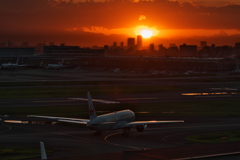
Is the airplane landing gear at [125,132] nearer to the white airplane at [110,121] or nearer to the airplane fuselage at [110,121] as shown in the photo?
the white airplane at [110,121]

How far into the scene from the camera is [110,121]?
65.2 meters

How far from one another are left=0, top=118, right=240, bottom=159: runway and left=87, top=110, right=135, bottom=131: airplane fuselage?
1779mm

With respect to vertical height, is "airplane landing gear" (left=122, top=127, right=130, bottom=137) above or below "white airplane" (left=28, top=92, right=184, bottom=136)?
below

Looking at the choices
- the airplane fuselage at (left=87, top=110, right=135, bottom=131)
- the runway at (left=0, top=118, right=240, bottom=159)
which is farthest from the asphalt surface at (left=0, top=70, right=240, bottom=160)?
the airplane fuselage at (left=87, top=110, right=135, bottom=131)

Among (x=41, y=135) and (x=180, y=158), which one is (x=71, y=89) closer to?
(x=41, y=135)

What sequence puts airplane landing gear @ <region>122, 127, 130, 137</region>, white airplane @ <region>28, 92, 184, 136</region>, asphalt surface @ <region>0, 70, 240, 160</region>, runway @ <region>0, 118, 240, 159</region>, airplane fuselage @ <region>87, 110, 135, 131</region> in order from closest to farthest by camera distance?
1. asphalt surface @ <region>0, 70, 240, 160</region>
2. runway @ <region>0, 118, 240, 159</region>
3. airplane fuselage @ <region>87, 110, 135, 131</region>
4. white airplane @ <region>28, 92, 184, 136</region>
5. airplane landing gear @ <region>122, 127, 130, 137</region>

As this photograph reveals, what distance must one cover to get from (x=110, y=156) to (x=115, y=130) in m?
28.4

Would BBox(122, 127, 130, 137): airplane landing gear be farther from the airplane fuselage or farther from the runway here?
the airplane fuselage

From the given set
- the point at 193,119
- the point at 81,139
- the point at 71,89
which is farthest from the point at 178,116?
the point at 71,89

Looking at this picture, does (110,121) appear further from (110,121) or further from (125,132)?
(125,132)

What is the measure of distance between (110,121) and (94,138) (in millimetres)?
3671

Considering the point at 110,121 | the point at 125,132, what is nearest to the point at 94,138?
the point at 110,121

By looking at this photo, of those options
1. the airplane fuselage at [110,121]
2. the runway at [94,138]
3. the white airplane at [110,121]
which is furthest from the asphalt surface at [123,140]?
the airplane fuselage at [110,121]

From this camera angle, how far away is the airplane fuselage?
63.2m
